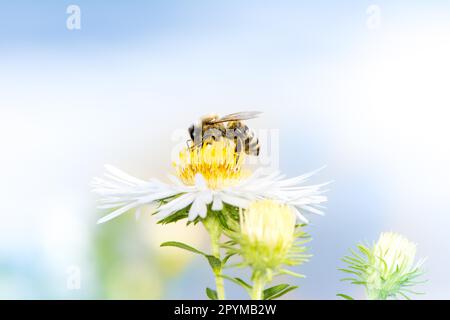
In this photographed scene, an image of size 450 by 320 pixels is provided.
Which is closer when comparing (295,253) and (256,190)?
(295,253)

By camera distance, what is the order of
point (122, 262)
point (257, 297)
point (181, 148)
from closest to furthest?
1. point (257, 297)
2. point (181, 148)
3. point (122, 262)

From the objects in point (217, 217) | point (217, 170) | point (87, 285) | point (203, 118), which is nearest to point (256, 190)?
point (217, 217)

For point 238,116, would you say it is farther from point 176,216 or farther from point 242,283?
point 242,283

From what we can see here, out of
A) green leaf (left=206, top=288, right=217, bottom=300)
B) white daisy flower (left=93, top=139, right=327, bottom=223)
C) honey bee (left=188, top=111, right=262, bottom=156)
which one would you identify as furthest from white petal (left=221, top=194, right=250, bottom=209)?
honey bee (left=188, top=111, right=262, bottom=156)

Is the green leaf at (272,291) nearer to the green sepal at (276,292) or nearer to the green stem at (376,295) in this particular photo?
the green sepal at (276,292)

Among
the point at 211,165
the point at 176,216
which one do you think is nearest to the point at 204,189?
the point at 176,216

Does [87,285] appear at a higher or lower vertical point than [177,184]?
lower

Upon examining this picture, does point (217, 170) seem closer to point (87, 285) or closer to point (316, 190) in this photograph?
point (316, 190)
